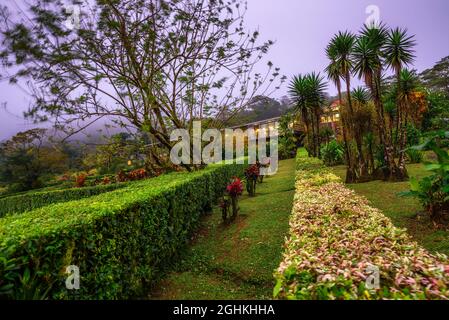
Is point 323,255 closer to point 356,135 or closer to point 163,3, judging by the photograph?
point 163,3

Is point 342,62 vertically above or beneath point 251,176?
above

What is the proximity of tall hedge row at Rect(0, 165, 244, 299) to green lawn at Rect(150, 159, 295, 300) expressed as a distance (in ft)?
1.52

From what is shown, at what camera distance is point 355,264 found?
256cm

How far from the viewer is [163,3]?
30.6 feet

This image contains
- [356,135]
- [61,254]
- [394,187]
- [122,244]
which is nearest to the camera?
A: [61,254]

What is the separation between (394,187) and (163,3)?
9.91m

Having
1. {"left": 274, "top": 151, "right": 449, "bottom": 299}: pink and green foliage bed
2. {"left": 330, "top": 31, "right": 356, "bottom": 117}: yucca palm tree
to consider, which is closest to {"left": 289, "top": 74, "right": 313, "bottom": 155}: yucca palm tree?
{"left": 330, "top": 31, "right": 356, "bottom": 117}: yucca palm tree

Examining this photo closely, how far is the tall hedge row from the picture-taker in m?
2.61

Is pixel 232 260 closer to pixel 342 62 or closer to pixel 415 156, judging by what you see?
pixel 342 62

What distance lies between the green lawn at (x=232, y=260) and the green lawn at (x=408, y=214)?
8.04 feet

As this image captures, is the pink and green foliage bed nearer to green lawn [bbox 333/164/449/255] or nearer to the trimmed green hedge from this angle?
green lawn [bbox 333/164/449/255]

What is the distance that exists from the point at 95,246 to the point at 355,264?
2901 mm

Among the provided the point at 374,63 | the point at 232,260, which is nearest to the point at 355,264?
the point at 232,260
